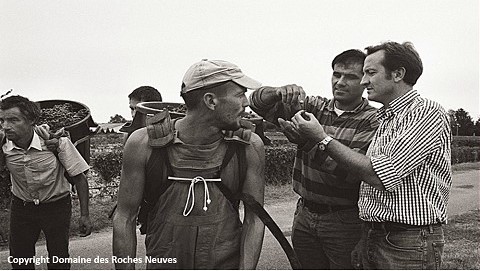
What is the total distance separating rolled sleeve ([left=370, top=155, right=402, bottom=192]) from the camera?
293 cm

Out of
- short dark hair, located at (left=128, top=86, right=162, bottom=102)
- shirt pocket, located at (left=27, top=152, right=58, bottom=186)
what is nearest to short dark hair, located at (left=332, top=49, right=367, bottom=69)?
short dark hair, located at (left=128, top=86, right=162, bottom=102)

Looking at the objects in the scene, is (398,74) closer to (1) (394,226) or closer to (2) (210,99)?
(1) (394,226)

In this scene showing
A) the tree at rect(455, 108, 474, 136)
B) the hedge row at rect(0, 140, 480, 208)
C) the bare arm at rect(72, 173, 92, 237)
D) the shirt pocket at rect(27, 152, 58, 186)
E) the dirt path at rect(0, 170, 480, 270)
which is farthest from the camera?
the tree at rect(455, 108, 474, 136)

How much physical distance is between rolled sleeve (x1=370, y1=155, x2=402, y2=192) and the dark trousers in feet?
9.28

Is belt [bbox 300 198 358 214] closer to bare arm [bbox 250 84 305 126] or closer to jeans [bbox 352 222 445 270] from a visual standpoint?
jeans [bbox 352 222 445 270]

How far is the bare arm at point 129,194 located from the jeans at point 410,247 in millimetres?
1445

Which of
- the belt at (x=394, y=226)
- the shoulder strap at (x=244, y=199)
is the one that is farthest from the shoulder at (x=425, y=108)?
the shoulder strap at (x=244, y=199)

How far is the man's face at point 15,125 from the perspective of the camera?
14.6 feet

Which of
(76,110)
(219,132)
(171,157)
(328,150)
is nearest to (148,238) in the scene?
(171,157)

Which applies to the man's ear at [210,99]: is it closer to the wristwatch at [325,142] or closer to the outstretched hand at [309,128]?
Result: the outstretched hand at [309,128]

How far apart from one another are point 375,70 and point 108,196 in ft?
31.8

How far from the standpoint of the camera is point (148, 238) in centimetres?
295

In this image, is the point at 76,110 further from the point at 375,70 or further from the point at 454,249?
the point at 454,249

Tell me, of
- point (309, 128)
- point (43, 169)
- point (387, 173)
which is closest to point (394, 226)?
point (387, 173)
